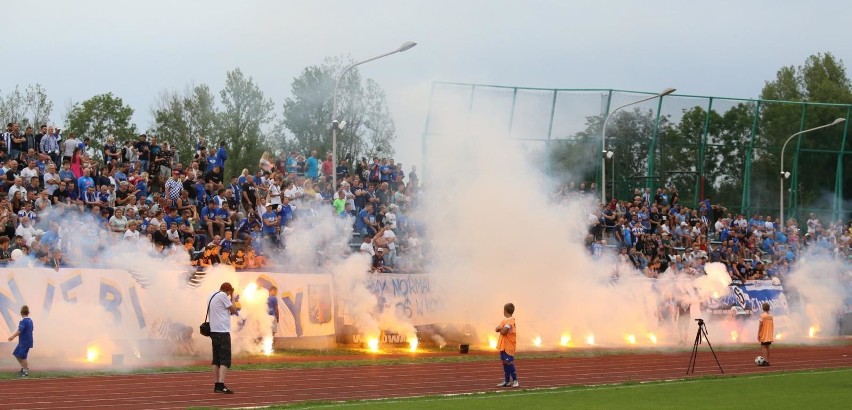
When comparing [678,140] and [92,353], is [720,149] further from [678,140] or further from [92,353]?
[92,353]

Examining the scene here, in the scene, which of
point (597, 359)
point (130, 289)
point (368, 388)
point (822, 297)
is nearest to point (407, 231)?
point (597, 359)

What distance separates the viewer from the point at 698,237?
43.5 metres

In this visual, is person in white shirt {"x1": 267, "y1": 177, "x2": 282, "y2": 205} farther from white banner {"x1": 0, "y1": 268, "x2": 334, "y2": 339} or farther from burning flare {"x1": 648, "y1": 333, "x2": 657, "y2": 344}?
burning flare {"x1": 648, "y1": 333, "x2": 657, "y2": 344}

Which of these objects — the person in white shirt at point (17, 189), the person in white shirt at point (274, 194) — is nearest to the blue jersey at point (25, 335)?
the person in white shirt at point (17, 189)

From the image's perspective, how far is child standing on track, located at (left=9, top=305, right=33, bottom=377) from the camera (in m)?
20.8

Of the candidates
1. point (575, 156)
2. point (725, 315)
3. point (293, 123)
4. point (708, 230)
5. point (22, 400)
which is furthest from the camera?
point (293, 123)

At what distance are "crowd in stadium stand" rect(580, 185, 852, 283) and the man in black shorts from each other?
60.7 ft

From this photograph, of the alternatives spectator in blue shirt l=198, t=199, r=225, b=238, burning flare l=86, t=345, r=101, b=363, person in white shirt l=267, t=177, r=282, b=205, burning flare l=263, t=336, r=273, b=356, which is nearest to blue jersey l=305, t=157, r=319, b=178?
person in white shirt l=267, t=177, r=282, b=205

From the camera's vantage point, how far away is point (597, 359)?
94.2 feet

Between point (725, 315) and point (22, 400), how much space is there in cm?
2821

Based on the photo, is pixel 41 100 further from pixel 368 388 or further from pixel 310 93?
pixel 368 388

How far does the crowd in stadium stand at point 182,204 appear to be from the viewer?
24641mm

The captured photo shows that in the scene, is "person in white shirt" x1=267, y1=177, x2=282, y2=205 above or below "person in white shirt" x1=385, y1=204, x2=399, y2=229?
above

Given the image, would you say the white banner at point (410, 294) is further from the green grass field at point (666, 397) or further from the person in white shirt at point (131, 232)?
the green grass field at point (666, 397)
